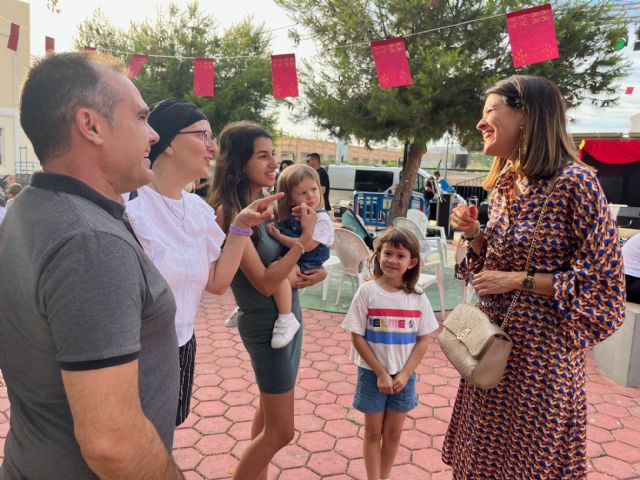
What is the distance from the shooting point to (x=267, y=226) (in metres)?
2.05

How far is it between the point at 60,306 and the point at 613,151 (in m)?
16.5

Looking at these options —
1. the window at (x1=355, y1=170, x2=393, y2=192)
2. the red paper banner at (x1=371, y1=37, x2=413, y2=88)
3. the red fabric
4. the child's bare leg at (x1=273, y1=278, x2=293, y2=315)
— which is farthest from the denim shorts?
the window at (x1=355, y1=170, x2=393, y2=192)

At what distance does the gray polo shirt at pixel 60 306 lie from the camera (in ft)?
2.51

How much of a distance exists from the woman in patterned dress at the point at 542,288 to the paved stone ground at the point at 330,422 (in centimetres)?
109

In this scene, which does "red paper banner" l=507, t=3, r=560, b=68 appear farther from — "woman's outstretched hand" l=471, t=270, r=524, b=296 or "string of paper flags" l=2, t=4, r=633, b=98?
"woman's outstretched hand" l=471, t=270, r=524, b=296

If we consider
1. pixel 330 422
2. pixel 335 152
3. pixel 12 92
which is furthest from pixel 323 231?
pixel 335 152

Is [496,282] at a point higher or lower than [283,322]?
higher

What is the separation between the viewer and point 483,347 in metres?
1.61

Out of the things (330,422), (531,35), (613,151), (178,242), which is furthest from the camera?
(613,151)

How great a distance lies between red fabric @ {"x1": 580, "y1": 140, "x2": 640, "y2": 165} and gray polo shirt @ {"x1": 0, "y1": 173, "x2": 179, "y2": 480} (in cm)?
1540

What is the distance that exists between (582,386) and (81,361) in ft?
5.51

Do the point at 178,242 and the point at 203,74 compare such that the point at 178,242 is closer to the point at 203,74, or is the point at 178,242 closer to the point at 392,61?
the point at 392,61

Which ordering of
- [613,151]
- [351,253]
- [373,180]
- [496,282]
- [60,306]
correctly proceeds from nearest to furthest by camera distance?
[60,306] → [496,282] → [351,253] → [613,151] → [373,180]

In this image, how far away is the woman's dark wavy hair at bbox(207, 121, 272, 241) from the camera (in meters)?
1.94
